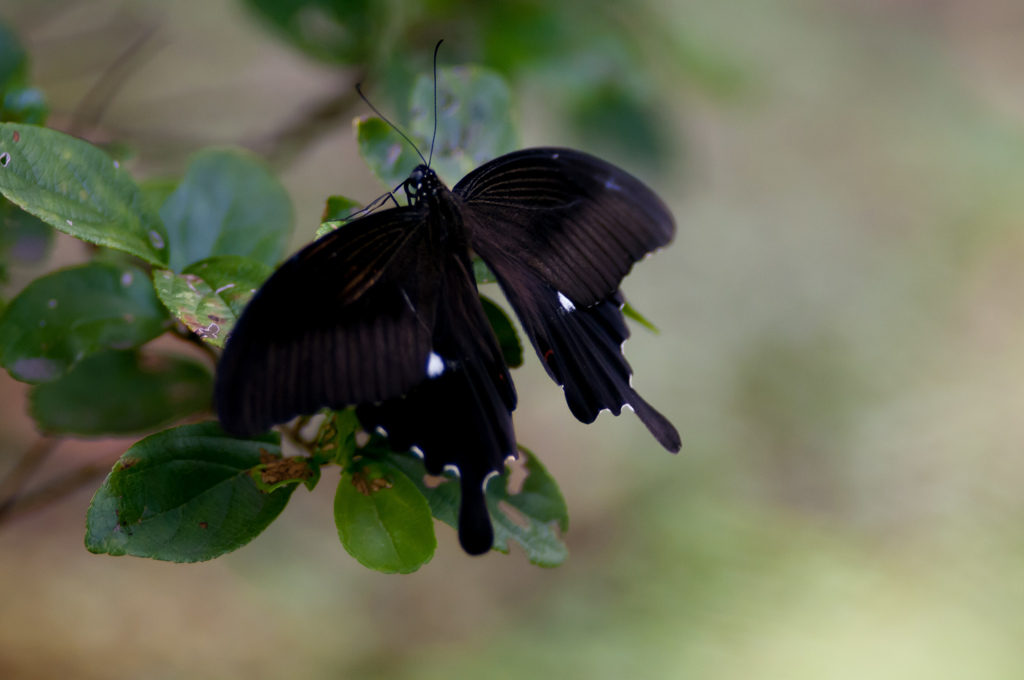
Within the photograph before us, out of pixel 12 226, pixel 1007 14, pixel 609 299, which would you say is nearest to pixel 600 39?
pixel 609 299

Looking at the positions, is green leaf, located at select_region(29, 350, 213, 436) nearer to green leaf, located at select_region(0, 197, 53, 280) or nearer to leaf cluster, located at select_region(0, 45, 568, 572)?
leaf cluster, located at select_region(0, 45, 568, 572)

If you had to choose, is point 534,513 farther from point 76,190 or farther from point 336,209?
point 76,190

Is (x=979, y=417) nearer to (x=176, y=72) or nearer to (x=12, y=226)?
(x=12, y=226)

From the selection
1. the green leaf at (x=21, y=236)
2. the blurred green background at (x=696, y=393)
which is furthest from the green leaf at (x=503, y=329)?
the blurred green background at (x=696, y=393)

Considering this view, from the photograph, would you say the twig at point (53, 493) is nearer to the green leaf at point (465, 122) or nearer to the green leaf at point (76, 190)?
the green leaf at point (76, 190)

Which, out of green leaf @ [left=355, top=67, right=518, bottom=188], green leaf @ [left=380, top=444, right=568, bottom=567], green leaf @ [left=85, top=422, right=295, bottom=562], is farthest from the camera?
green leaf @ [left=355, top=67, right=518, bottom=188]

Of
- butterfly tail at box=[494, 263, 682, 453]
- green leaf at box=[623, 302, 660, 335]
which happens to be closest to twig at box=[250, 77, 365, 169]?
butterfly tail at box=[494, 263, 682, 453]
